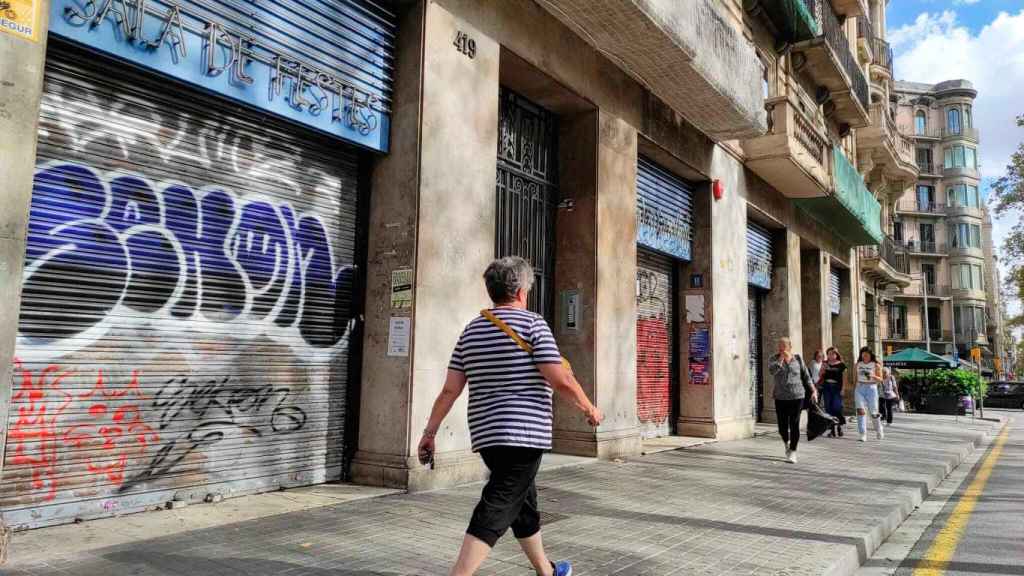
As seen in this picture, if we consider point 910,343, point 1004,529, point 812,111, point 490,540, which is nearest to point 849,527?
point 1004,529

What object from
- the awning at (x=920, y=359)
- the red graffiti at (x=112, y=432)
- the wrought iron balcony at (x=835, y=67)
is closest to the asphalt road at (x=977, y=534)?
the red graffiti at (x=112, y=432)

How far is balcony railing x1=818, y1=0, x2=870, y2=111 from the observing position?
17.6 m

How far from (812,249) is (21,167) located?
64.2 feet

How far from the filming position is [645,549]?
4.56 m

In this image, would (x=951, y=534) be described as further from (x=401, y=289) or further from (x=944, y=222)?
(x=944, y=222)

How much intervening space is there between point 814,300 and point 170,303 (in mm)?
18594

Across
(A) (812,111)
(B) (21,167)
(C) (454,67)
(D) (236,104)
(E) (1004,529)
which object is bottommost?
(E) (1004,529)

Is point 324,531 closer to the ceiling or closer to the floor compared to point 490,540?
closer to the floor

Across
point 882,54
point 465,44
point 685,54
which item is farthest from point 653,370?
point 882,54

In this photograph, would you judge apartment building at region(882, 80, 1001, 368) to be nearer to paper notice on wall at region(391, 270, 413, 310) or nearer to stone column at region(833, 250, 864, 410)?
stone column at region(833, 250, 864, 410)

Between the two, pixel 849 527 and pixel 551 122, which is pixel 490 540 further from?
pixel 551 122

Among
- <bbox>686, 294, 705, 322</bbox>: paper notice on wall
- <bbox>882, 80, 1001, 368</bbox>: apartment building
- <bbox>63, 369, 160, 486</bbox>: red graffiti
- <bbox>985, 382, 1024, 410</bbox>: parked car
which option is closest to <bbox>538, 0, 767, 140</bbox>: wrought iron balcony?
<bbox>686, 294, 705, 322</bbox>: paper notice on wall

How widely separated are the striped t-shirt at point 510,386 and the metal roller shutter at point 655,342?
28.2 feet

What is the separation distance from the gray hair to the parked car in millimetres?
40870
